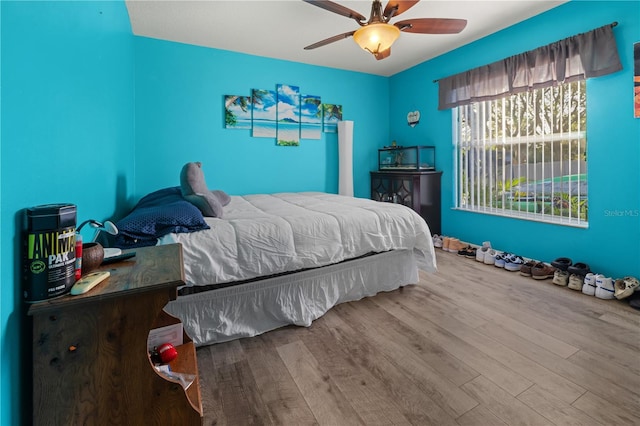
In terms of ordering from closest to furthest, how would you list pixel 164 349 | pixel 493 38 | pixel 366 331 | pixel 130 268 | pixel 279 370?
1. pixel 130 268
2. pixel 164 349
3. pixel 279 370
4. pixel 366 331
5. pixel 493 38

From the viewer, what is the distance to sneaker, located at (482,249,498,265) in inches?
132

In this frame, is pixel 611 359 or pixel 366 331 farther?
pixel 366 331

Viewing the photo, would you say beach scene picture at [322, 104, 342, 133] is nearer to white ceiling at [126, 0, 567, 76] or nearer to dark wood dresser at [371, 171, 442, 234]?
white ceiling at [126, 0, 567, 76]

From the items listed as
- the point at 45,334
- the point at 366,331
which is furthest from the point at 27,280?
the point at 366,331

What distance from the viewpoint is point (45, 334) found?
30.8 inches

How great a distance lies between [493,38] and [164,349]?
419cm

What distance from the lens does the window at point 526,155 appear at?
2920 millimetres

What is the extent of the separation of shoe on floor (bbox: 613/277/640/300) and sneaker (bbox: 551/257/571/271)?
0.41m

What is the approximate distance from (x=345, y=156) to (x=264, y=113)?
130 centimetres

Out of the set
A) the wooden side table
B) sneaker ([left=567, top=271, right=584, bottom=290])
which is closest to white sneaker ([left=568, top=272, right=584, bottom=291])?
sneaker ([left=567, top=271, right=584, bottom=290])

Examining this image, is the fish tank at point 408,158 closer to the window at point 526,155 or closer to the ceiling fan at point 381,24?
the window at point 526,155

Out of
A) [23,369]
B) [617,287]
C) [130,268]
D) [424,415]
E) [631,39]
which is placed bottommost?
[424,415]

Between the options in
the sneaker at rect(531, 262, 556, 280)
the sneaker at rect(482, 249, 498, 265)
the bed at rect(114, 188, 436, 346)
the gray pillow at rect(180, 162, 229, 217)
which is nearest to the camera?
the bed at rect(114, 188, 436, 346)

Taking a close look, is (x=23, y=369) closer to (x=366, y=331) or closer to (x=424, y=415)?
(x=424, y=415)
